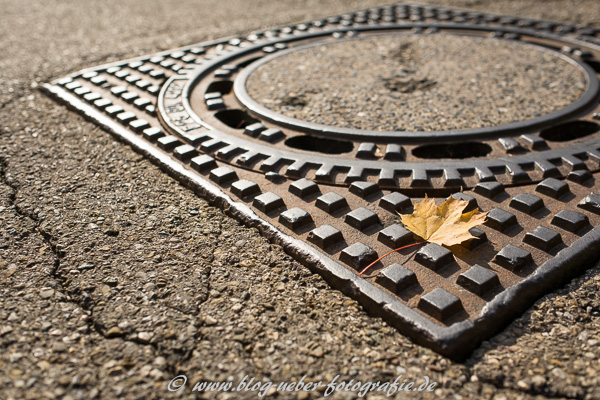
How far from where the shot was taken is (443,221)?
160 centimetres

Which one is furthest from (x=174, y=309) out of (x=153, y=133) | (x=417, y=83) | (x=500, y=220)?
(x=417, y=83)

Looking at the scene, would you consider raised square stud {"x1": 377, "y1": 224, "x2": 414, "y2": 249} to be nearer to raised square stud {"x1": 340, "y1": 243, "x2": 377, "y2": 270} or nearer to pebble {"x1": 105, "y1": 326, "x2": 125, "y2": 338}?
raised square stud {"x1": 340, "y1": 243, "x2": 377, "y2": 270}

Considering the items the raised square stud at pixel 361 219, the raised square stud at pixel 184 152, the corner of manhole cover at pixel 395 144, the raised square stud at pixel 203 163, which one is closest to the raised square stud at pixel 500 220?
the corner of manhole cover at pixel 395 144

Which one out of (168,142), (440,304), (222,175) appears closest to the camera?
(440,304)

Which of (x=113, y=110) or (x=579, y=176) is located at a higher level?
(x=113, y=110)

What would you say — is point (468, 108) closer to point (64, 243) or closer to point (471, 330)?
point (471, 330)

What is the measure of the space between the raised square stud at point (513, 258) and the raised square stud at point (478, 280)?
0.23 ft

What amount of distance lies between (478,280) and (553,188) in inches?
23.4

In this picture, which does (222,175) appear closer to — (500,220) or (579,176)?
(500,220)

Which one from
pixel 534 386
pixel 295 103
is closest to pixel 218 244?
pixel 534 386

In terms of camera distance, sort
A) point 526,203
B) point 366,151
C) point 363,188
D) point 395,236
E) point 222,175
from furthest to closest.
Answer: point 366,151, point 222,175, point 363,188, point 526,203, point 395,236

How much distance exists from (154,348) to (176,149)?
3.34 ft

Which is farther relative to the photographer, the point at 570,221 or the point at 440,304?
the point at 570,221

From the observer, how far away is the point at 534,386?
44.8 inches
